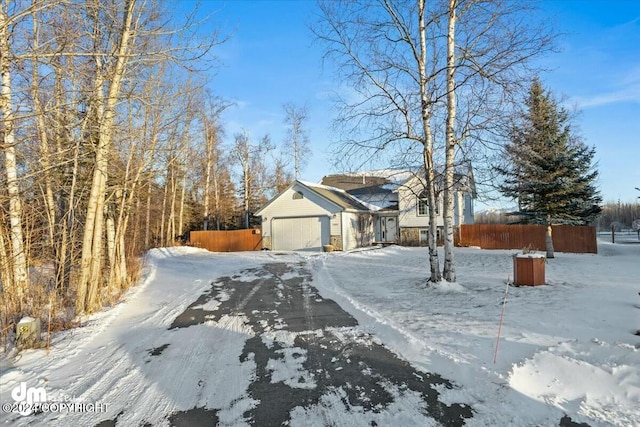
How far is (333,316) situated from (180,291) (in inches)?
192

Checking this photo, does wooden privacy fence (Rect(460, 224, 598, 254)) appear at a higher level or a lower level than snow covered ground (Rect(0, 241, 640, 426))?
higher

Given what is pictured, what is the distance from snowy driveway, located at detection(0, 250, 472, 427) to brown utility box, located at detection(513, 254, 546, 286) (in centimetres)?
501

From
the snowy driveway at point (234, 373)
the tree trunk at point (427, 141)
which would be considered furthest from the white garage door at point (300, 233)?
the snowy driveway at point (234, 373)

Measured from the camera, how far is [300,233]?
21359mm

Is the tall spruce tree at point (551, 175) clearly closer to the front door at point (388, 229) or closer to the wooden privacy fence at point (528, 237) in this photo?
the wooden privacy fence at point (528, 237)

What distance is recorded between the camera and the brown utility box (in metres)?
8.27

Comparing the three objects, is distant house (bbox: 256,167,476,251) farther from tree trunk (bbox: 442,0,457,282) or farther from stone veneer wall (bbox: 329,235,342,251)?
tree trunk (bbox: 442,0,457,282)

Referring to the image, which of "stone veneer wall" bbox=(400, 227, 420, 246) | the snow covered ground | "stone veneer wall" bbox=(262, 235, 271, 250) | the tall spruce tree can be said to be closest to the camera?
the snow covered ground

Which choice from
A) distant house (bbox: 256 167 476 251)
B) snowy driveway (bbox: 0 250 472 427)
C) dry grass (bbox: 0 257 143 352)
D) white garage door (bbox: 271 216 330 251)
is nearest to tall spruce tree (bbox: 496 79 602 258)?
distant house (bbox: 256 167 476 251)

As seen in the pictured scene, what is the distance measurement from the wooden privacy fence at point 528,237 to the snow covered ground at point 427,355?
11160 millimetres

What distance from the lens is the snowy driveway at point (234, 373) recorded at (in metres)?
3.07

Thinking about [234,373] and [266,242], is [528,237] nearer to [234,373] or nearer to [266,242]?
[266,242]

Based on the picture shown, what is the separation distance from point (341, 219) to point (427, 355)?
15.8 meters

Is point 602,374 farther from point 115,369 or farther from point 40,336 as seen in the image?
point 40,336
